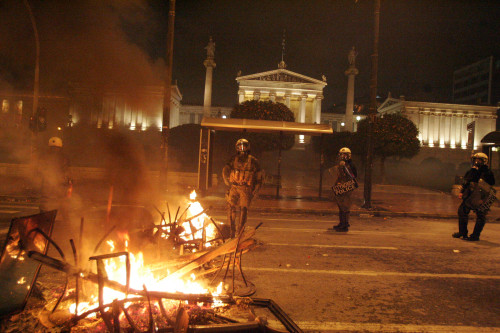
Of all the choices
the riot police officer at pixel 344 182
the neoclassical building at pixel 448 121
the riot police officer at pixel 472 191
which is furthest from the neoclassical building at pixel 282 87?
the riot police officer at pixel 472 191

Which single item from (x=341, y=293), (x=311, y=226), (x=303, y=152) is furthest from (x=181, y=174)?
(x=303, y=152)

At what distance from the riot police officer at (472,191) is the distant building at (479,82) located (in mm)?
71299

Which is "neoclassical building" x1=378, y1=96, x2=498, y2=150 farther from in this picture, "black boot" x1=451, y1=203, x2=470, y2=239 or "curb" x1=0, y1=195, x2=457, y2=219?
"black boot" x1=451, y1=203, x2=470, y2=239

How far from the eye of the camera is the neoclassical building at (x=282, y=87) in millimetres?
53000

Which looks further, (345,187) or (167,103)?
(167,103)

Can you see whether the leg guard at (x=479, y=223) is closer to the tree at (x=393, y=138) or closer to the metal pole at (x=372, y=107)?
the metal pole at (x=372, y=107)

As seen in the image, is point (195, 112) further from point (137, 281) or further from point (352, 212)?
point (137, 281)

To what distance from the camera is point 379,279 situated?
4621 mm

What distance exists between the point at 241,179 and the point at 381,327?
145 inches

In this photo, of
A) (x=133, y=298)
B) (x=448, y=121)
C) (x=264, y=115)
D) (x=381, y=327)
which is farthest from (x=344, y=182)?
(x=448, y=121)

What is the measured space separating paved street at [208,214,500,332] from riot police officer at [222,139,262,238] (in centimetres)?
79

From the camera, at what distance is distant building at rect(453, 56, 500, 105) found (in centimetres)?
7450

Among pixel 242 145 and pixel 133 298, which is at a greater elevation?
pixel 242 145

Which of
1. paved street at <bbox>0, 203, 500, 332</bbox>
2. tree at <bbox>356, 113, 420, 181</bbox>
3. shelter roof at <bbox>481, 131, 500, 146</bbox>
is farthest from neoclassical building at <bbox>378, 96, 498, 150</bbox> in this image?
paved street at <bbox>0, 203, 500, 332</bbox>
